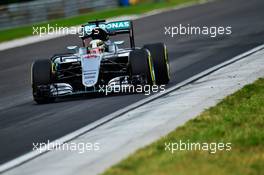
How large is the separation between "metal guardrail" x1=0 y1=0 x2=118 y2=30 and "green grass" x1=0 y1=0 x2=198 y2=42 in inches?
16.4

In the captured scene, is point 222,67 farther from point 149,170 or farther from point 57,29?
point 57,29

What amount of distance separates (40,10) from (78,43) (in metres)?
9.19

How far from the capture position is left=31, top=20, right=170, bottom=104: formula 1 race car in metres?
14.7

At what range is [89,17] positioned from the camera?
1556 inches

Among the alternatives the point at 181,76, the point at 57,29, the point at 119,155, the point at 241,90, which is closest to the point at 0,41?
the point at 57,29

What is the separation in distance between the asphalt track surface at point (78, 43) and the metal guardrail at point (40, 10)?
4.72m

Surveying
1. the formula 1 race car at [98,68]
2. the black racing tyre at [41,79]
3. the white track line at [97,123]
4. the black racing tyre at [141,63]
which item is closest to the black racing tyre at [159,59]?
the formula 1 race car at [98,68]

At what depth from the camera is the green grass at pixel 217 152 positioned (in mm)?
7926

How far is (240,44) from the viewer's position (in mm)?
22984

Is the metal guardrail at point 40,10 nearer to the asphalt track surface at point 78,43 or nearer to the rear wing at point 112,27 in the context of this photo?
the asphalt track surface at point 78,43

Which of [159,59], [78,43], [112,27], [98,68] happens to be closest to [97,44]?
[112,27]

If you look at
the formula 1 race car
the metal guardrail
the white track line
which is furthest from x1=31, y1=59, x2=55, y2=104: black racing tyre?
the metal guardrail

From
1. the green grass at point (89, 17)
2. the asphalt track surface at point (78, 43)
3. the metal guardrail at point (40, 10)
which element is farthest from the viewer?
the metal guardrail at point (40, 10)

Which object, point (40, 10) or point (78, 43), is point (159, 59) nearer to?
point (78, 43)
